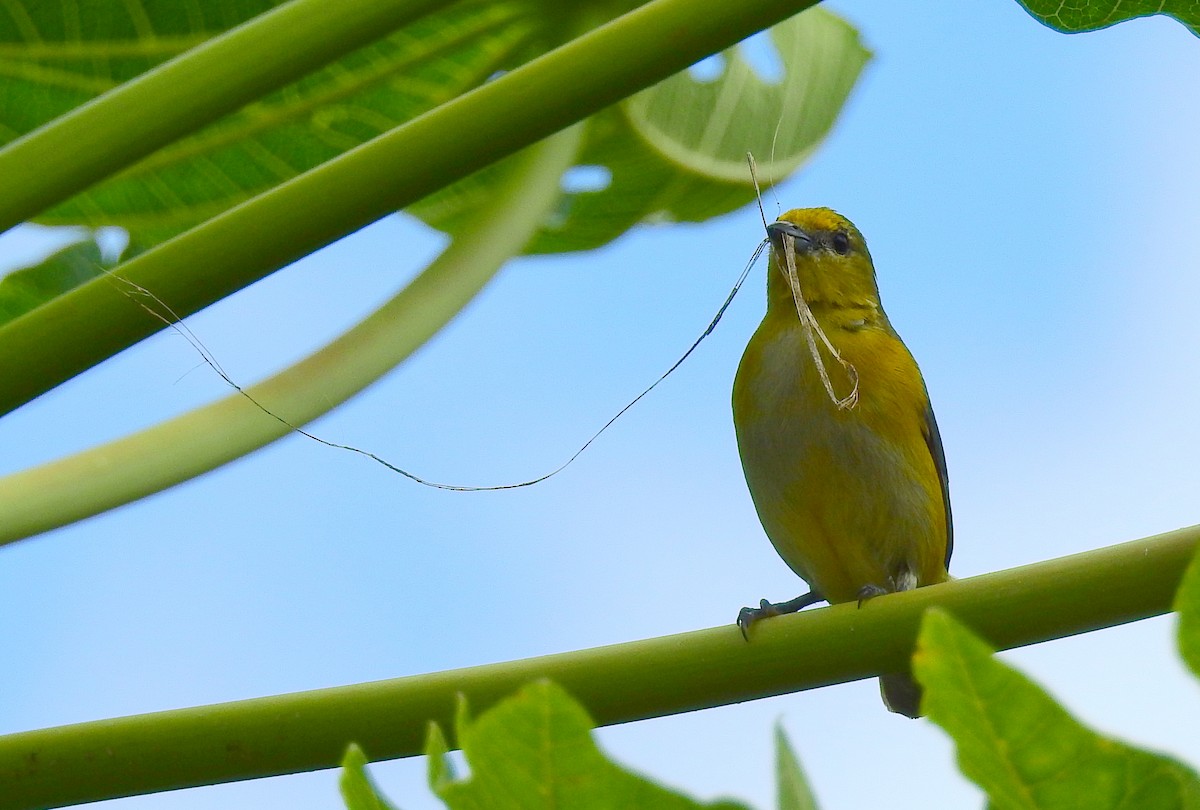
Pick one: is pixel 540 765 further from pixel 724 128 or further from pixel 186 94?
pixel 724 128

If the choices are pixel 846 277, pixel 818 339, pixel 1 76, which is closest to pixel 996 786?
pixel 1 76

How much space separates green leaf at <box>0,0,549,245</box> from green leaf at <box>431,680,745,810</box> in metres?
1.62

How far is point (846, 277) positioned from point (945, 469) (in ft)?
1.83

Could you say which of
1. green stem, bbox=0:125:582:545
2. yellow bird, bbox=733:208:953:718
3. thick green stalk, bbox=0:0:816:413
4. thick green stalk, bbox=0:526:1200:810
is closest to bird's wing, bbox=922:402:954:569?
yellow bird, bbox=733:208:953:718

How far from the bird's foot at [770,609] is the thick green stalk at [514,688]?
2cm

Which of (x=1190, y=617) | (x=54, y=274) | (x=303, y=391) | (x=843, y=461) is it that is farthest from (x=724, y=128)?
(x=1190, y=617)

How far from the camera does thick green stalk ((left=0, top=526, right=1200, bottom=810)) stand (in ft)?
4.38

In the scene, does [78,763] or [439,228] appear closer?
[78,763]

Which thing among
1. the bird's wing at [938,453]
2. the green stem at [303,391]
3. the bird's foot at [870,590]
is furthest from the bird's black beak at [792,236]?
the green stem at [303,391]

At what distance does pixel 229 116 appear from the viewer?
7.32 feet

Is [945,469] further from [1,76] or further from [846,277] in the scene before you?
[1,76]

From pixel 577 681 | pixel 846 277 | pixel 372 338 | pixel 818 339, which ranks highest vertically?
pixel 846 277

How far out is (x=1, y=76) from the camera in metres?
2.31

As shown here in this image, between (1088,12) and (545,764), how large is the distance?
1.39 metres
